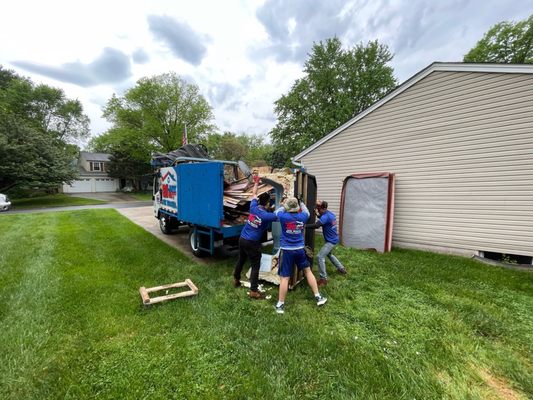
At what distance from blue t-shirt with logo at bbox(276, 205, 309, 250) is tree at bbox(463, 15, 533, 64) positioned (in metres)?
22.2

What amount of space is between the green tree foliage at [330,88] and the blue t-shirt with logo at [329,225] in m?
17.3

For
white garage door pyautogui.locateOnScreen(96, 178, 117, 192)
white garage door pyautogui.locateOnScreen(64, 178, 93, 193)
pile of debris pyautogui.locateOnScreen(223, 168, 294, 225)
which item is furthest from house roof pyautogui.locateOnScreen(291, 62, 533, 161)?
white garage door pyautogui.locateOnScreen(64, 178, 93, 193)

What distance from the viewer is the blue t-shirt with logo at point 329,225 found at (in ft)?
14.8

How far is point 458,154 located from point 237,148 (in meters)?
32.8

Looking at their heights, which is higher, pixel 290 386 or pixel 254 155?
pixel 254 155

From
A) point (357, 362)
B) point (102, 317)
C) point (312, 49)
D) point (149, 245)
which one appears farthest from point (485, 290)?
point (312, 49)

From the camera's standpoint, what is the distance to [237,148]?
36.8 meters

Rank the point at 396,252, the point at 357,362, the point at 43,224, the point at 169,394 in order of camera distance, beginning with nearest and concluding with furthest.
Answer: the point at 169,394, the point at 357,362, the point at 396,252, the point at 43,224

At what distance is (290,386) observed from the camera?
2309 millimetres

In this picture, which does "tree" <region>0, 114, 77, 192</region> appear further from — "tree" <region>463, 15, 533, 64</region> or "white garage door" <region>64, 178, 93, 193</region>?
"tree" <region>463, 15, 533, 64</region>

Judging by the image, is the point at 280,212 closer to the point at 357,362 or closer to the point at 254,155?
the point at 357,362

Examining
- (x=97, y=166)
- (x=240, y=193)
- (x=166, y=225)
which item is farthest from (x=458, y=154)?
(x=97, y=166)

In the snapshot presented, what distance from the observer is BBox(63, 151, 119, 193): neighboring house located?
1339 inches

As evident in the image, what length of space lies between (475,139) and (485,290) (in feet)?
12.3
